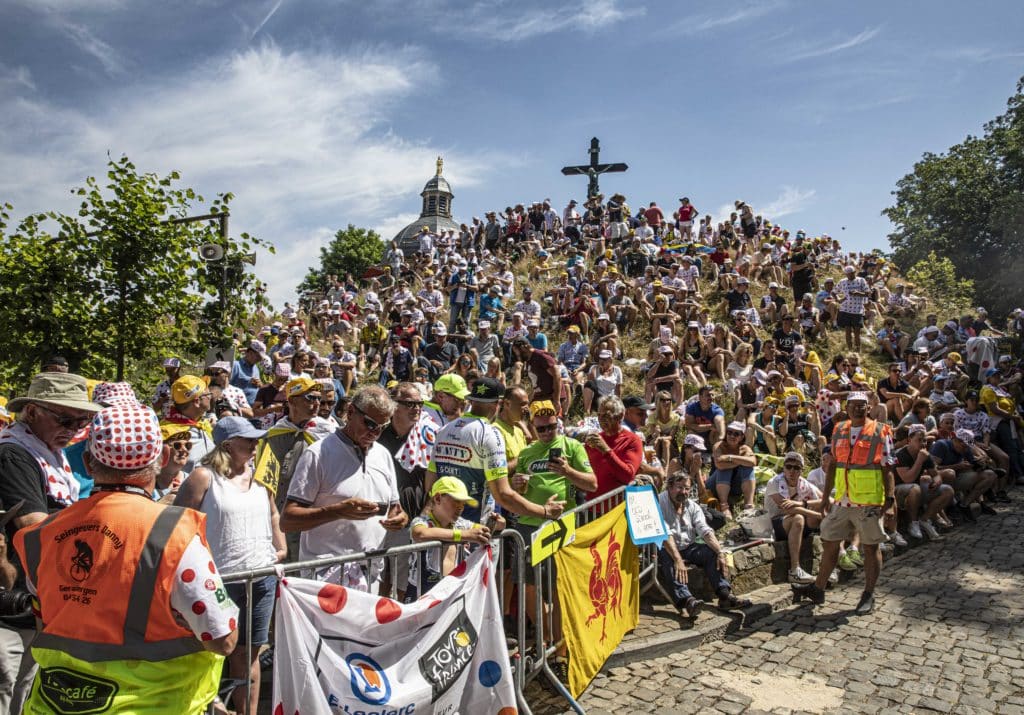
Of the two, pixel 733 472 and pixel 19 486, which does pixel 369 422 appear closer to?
pixel 19 486

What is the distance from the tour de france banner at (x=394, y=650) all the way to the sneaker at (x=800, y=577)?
4.61 meters

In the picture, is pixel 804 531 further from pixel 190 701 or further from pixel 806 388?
pixel 190 701

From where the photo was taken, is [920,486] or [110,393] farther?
[920,486]

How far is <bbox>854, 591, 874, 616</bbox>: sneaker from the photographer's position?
7113 mm

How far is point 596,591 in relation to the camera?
534 cm

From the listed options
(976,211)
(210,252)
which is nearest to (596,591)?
(210,252)

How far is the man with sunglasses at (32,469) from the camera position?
332cm

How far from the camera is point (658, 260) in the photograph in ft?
70.6

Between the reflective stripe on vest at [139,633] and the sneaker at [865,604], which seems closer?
the reflective stripe on vest at [139,633]

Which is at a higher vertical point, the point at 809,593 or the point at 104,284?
the point at 104,284

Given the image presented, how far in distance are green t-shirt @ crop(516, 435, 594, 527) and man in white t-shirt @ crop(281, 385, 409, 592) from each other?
1302mm

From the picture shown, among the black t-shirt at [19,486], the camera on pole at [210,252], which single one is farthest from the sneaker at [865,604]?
the camera on pole at [210,252]

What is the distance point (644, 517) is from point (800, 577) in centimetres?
261

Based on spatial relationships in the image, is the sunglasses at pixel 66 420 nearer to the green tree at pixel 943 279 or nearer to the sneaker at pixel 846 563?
the sneaker at pixel 846 563
